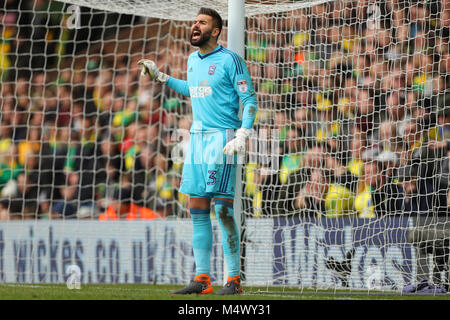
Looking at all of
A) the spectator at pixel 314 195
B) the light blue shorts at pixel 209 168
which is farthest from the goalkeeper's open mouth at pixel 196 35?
the spectator at pixel 314 195

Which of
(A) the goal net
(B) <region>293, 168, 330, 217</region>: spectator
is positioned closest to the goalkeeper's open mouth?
(A) the goal net

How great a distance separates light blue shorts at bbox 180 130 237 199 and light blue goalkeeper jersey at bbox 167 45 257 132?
7 centimetres

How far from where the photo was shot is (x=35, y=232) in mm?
8117

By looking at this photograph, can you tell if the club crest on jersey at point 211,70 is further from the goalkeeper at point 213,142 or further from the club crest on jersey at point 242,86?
the club crest on jersey at point 242,86

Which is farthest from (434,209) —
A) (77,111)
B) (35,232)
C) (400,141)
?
(77,111)

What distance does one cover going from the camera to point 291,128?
7.65 metres

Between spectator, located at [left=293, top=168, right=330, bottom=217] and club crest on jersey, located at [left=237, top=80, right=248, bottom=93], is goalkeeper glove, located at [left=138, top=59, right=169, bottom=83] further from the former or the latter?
spectator, located at [left=293, top=168, right=330, bottom=217]

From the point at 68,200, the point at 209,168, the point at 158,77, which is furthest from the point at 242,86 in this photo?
the point at 68,200

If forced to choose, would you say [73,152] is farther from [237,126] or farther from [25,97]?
[237,126]

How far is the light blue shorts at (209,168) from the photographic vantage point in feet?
16.7

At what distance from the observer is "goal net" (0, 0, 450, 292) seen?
693 cm

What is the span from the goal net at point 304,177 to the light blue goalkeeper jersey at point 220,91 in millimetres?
1717

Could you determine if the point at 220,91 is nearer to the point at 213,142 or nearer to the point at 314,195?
the point at 213,142

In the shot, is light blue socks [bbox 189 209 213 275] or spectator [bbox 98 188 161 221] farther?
spectator [bbox 98 188 161 221]
